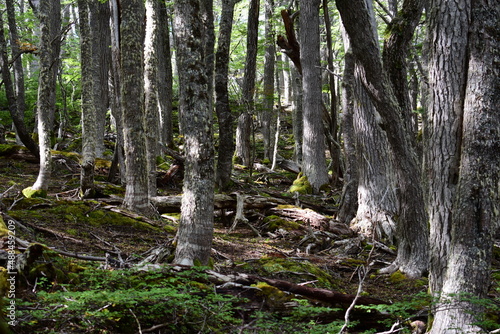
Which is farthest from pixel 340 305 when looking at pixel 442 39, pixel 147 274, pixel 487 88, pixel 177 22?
pixel 177 22

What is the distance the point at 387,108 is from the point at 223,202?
5.17 m

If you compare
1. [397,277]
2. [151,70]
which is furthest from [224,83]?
[397,277]

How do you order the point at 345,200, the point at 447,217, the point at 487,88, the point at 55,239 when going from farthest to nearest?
the point at 345,200 → the point at 55,239 → the point at 447,217 → the point at 487,88

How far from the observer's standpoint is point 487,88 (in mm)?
4312

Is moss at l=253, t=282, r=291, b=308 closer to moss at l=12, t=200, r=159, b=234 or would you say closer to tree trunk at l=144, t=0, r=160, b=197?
moss at l=12, t=200, r=159, b=234

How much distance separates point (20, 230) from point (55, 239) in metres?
0.54

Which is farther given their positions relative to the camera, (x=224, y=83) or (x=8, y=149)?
(x=8, y=149)

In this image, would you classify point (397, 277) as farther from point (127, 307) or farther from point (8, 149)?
point (8, 149)

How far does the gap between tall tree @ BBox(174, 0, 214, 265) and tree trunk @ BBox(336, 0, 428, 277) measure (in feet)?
6.07

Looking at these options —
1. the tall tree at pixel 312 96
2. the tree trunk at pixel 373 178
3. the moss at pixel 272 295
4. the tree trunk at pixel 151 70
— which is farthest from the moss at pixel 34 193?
the tall tree at pixel 312 96

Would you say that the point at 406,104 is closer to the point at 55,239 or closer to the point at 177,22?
the point at 177,22

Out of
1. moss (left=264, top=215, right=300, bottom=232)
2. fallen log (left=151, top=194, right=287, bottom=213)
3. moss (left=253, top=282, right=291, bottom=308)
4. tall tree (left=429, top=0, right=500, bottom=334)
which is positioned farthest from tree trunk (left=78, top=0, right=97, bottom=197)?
tall tree (left=429, top=0, right=500, bottom=334)

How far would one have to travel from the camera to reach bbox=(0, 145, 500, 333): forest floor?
3648mm

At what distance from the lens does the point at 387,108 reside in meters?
5.42
